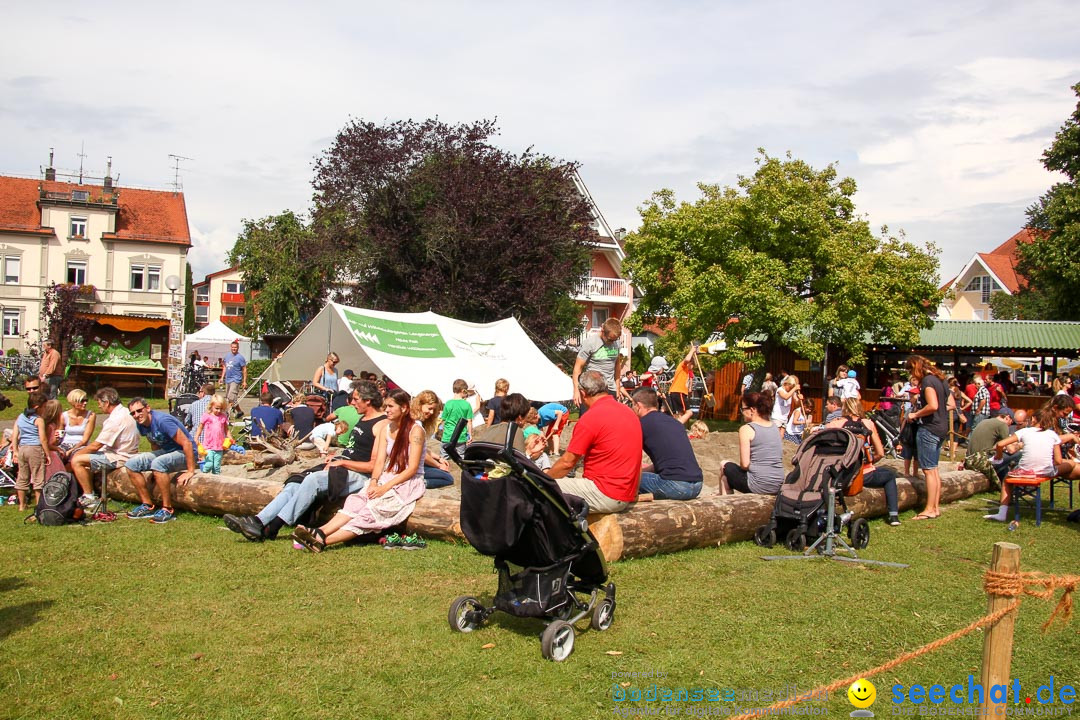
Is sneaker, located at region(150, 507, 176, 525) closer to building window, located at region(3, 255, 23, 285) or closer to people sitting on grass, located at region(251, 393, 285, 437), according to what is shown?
people sitting on grass, located at region(251, 393, 285, 437)

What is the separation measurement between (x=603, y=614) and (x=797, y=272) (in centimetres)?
1856

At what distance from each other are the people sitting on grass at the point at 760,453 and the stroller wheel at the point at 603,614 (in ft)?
10.9

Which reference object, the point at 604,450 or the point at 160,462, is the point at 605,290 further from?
the point at 604,450

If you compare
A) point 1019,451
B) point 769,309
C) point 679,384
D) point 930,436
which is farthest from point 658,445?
point 769,309

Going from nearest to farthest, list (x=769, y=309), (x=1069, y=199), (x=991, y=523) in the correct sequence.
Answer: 1. (x=991, y=523)
2. (x=769, y=309)
3. (x=1069, y=199)

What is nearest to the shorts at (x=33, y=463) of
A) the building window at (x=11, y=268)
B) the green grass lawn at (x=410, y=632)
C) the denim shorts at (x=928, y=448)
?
the green grass lawn at (x=410, y=632)

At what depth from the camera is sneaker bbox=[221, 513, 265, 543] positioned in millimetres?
7211

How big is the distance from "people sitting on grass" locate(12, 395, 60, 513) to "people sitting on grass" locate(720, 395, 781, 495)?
6774 millimetres

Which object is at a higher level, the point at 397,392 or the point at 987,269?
the point at 987,269

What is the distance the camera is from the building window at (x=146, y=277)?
47219 mm

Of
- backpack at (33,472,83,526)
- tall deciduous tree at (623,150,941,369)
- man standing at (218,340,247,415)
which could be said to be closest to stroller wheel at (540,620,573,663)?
backpack at (33,472,83,526)

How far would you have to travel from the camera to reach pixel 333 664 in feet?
14.7

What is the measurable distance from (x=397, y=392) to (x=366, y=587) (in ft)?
6.39

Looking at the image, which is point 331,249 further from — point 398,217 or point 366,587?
point 366,587
